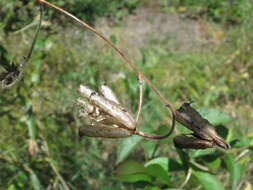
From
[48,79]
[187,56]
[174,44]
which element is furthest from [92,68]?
[174,44]

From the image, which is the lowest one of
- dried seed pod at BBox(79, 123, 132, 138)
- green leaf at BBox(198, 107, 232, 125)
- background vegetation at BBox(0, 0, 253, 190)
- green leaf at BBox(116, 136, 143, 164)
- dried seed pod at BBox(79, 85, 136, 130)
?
background vegetation at BBox(0, 0, 253, 190)

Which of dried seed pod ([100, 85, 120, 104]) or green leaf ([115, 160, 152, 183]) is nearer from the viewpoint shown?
dried seed pod ([100, 85, 120, 104])

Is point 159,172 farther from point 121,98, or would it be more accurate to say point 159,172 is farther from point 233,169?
point 121,98

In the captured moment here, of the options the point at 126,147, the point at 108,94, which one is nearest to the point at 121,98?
the point at 126,147

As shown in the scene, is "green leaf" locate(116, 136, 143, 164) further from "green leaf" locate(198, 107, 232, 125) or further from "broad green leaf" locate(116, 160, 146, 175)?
"green leaf" locate(198, 107, 232, 125)

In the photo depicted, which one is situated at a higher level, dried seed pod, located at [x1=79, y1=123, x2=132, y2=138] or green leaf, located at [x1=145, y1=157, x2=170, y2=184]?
dried seed pod, located at [x1=79, y1=123, x2=132, y2=138]

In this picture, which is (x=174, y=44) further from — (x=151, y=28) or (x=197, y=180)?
(x=197, y=180)

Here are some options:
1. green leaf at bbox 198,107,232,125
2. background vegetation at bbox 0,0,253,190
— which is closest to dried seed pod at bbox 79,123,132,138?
background vegetation at bbox 0,0,253,190

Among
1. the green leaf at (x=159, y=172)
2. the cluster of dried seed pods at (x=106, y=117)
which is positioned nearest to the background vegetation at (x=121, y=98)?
the green leaf at (x=159, y=172)
